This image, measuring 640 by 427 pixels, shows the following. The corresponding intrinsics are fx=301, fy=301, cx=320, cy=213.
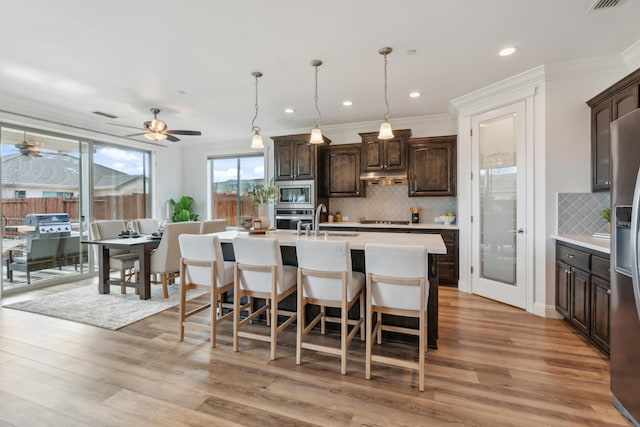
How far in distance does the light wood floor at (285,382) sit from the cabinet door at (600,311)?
5.9 inches

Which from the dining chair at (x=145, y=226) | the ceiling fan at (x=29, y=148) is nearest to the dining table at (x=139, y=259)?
the dining chair at (x=145, y=226)

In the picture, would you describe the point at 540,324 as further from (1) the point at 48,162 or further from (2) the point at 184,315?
(1) the point at 48,162

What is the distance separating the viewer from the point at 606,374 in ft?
7.25

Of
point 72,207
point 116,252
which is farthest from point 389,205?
point 72,207

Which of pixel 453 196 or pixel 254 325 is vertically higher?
pixel 453 196

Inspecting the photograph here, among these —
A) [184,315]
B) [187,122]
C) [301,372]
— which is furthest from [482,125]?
[187,122]

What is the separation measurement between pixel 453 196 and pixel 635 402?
3.65m

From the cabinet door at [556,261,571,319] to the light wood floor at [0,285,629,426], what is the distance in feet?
0.71

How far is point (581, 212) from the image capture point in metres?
3.25

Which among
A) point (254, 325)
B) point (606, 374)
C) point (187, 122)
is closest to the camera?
point (606, 374)

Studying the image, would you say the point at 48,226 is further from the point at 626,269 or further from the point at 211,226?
the point at 626,269

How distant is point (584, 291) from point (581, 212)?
1.00 m

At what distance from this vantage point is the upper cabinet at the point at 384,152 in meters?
5.08

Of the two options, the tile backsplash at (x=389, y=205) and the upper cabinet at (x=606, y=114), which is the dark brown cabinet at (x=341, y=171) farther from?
the upper cabinet at (x=606, y=114)
